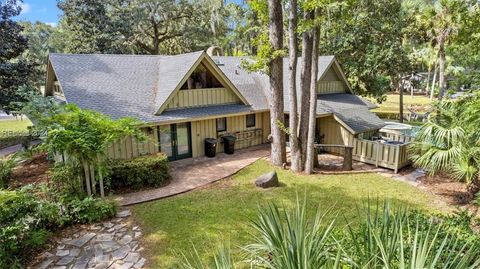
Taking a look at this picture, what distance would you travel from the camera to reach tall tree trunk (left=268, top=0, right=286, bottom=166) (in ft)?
42.8

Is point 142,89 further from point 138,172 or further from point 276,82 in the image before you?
point 276,82

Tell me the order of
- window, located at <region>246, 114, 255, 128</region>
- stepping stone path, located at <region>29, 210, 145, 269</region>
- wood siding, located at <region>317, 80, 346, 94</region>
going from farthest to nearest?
wood siding, located at <region>317, 80, 346, 94</region> → window, located at <region>246, 114, 255, 128</region> → stepping stone path, located at <region>29, 210, 145, 269</region>

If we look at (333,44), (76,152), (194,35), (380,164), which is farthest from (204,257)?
(194,35)

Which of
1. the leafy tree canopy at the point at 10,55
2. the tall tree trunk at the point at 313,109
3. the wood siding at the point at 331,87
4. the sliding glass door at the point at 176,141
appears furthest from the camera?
the wood siding at the point at 331,87

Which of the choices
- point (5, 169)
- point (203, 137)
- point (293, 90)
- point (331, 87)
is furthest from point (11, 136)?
point (331, 87)

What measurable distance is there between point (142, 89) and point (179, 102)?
6.51ft

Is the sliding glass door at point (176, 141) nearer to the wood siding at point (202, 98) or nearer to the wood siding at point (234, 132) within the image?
the wood siding at point (234, 132)

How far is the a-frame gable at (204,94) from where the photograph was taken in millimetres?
14484

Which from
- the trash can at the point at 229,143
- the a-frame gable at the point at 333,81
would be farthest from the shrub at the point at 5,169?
the a-frame gable at the point at 333,81

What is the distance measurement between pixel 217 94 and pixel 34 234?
35.4ft

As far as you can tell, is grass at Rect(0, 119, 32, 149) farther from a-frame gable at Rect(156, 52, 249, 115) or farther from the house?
a-frame gable at Rect(156, 52, 249, 115)

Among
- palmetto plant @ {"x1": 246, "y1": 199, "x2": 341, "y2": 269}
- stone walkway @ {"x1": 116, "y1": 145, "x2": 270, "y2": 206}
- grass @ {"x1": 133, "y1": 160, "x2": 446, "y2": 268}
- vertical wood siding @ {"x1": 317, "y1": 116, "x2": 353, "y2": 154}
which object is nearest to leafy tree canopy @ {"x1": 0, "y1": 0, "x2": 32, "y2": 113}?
stone walkway @ {"x1": 116, "y1": 145, "x2": 270, "y2": 206}

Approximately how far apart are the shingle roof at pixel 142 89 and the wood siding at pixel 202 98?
0.31 meters

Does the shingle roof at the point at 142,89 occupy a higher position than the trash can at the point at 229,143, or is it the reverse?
the shingle roof at the point at 142,89
